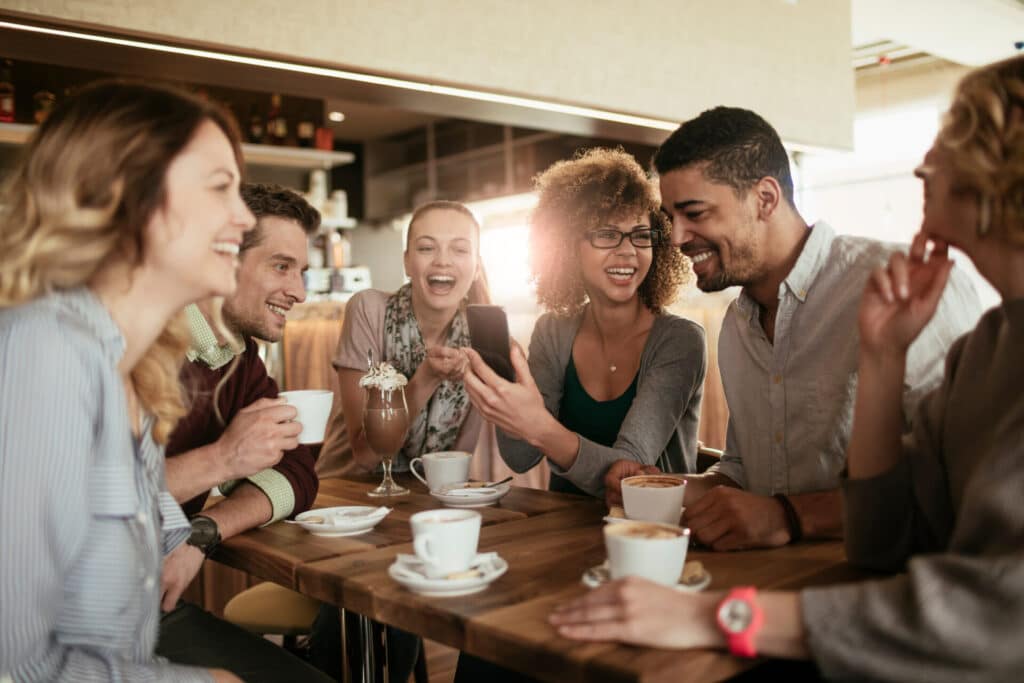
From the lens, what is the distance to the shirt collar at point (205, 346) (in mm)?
1748

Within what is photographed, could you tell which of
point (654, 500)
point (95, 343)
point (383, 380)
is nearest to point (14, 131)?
point (383, 380)

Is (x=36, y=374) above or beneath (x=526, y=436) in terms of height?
above

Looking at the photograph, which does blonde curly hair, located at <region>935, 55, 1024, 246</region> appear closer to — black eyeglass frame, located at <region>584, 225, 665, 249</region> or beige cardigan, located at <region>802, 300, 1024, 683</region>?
beige cardigan, located at <region>802, 300, 1024, 683</region>

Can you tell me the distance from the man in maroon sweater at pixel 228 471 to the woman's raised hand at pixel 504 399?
1.18 feet

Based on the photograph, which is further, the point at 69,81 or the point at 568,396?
the point at 69,81

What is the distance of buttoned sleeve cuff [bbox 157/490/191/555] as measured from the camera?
4.14 ft

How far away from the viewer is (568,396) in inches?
85.7

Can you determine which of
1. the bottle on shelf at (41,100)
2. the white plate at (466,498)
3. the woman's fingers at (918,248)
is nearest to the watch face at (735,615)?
the woman's fingers at (918,248)

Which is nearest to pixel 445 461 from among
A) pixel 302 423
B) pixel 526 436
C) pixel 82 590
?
pixel 526 436

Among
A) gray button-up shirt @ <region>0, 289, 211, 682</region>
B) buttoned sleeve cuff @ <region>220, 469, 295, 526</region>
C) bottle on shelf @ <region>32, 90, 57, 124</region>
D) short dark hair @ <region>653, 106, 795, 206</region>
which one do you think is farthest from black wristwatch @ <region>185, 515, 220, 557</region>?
bottle on shelf @ <region>32, 90, 57, 124</region>

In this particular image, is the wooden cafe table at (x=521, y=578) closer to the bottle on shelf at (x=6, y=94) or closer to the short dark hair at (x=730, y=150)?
the short dark hair at (x=730, y=150)

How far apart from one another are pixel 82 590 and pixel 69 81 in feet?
17.0

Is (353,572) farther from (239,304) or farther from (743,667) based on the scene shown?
(239,304)

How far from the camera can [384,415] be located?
69.7 inches
